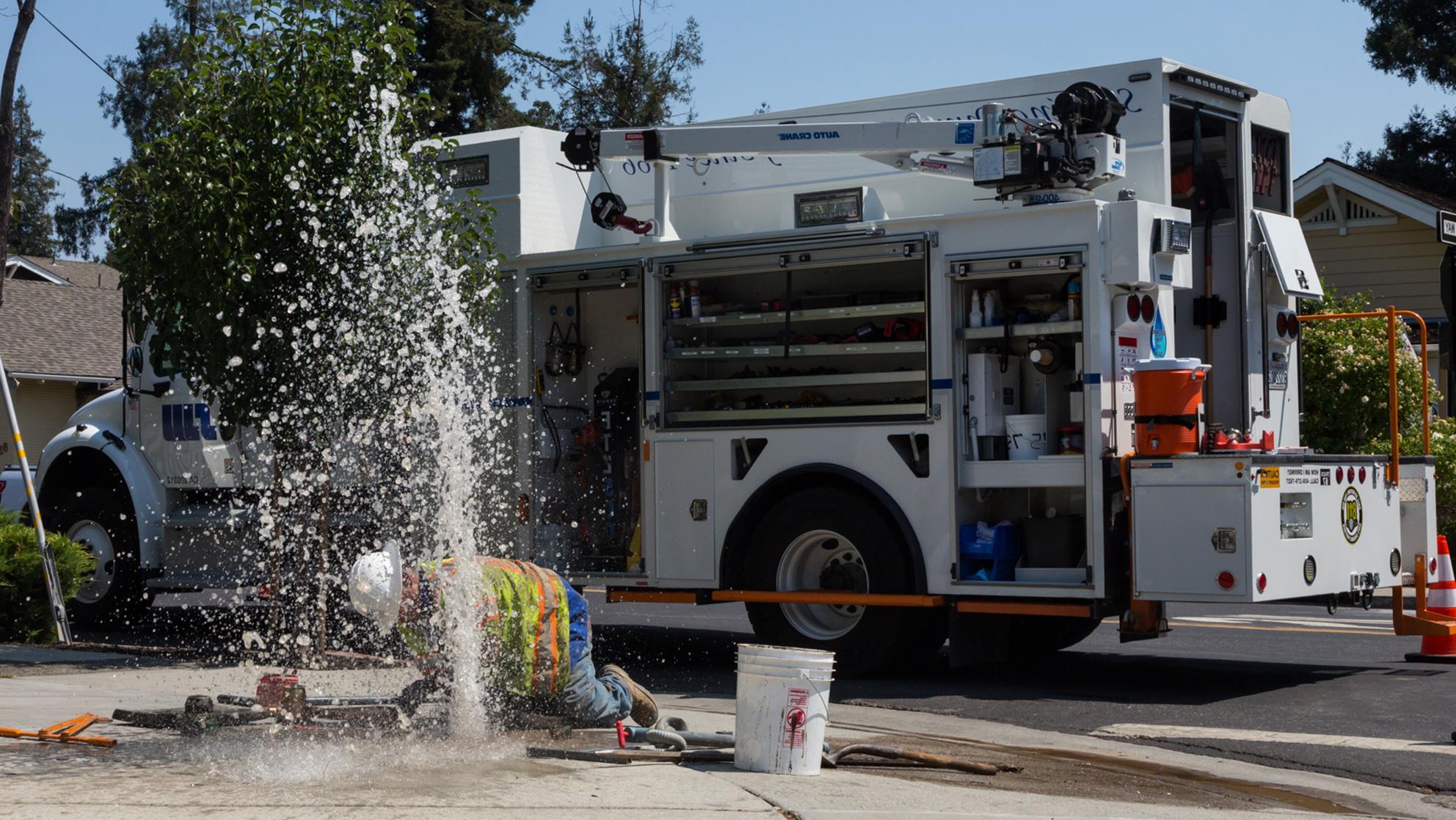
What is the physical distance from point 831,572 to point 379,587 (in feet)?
13.7

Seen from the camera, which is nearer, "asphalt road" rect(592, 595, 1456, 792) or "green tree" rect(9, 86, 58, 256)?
"asphalt road" rect(592, 595, 1456, 792)

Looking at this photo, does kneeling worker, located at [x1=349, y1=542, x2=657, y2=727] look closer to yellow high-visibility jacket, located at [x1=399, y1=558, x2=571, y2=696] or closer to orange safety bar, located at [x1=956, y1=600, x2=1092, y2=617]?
yellow high-visibility jacket, located at [x1=399, y1=558, x2=571, y2=696]

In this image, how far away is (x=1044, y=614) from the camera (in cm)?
969

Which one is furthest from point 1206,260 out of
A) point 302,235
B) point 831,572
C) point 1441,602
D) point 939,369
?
point 302,235

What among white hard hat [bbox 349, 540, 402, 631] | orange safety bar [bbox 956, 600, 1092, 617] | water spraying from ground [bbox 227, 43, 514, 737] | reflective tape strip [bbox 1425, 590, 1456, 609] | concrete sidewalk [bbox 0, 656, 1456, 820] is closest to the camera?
concrete sidewalk [bbox 0, 656, 1456, 820]

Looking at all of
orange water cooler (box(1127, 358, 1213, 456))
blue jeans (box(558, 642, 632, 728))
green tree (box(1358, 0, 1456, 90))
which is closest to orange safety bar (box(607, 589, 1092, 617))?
orange water cooler (box(1127, 358, 1213, 456))

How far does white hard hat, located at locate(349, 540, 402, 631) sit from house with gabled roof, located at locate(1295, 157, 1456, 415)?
61.2 ft

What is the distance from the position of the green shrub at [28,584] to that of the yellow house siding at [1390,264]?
17.6 metres

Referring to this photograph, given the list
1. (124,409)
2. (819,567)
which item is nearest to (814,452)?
(819,567)

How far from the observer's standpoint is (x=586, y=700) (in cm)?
780

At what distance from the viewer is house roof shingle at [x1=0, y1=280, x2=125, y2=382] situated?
1256 inches

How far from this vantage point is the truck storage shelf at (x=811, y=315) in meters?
10.3

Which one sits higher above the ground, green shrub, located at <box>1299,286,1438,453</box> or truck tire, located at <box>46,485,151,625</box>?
green shrub, located at <box>1299,286,1438,453</box>

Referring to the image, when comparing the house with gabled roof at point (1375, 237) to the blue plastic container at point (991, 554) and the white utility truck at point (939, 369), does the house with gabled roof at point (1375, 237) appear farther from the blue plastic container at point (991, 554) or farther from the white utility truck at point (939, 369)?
the blue plastic container at point (991, 554)
